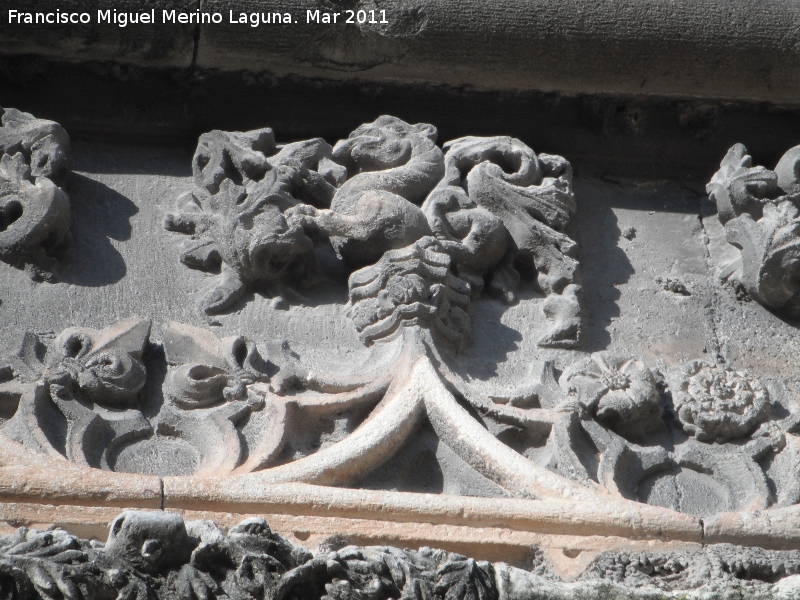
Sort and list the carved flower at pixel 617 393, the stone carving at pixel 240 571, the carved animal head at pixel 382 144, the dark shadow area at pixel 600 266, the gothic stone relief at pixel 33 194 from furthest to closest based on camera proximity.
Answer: the carved animal head at pixel 382 144
the dark shadow area at pixel 600 266
the gothic stone relief at pixel 33 194
the carved flower at pixel 617 393
the stone carving at pixel 240 571

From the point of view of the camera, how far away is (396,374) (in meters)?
2.51

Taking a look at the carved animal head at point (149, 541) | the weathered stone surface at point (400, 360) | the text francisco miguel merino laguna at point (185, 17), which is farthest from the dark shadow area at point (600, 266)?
the carved animal head at point (149, 541)

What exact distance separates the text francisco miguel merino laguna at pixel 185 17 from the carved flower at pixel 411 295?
642 mm

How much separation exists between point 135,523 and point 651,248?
1.54 m

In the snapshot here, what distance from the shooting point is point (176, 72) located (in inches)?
122

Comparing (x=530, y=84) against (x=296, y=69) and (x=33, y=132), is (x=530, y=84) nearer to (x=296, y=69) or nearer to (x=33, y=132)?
(x=296, y=69)

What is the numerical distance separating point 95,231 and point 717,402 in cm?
139

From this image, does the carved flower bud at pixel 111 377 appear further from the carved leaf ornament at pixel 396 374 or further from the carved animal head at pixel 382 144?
the carved animal head at pixel 382 144

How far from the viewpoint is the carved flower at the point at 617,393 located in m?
2.54

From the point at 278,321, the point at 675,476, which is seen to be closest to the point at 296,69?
the point at 278,321

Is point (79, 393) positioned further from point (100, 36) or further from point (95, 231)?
point (100, 36)

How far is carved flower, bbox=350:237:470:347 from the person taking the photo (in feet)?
8.60

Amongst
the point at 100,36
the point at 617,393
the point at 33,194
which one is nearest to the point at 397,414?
the point at 617,393

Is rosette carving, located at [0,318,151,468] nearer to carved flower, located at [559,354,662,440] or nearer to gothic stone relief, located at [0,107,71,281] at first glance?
gothic stone relief, located at [0,107,71,281]
